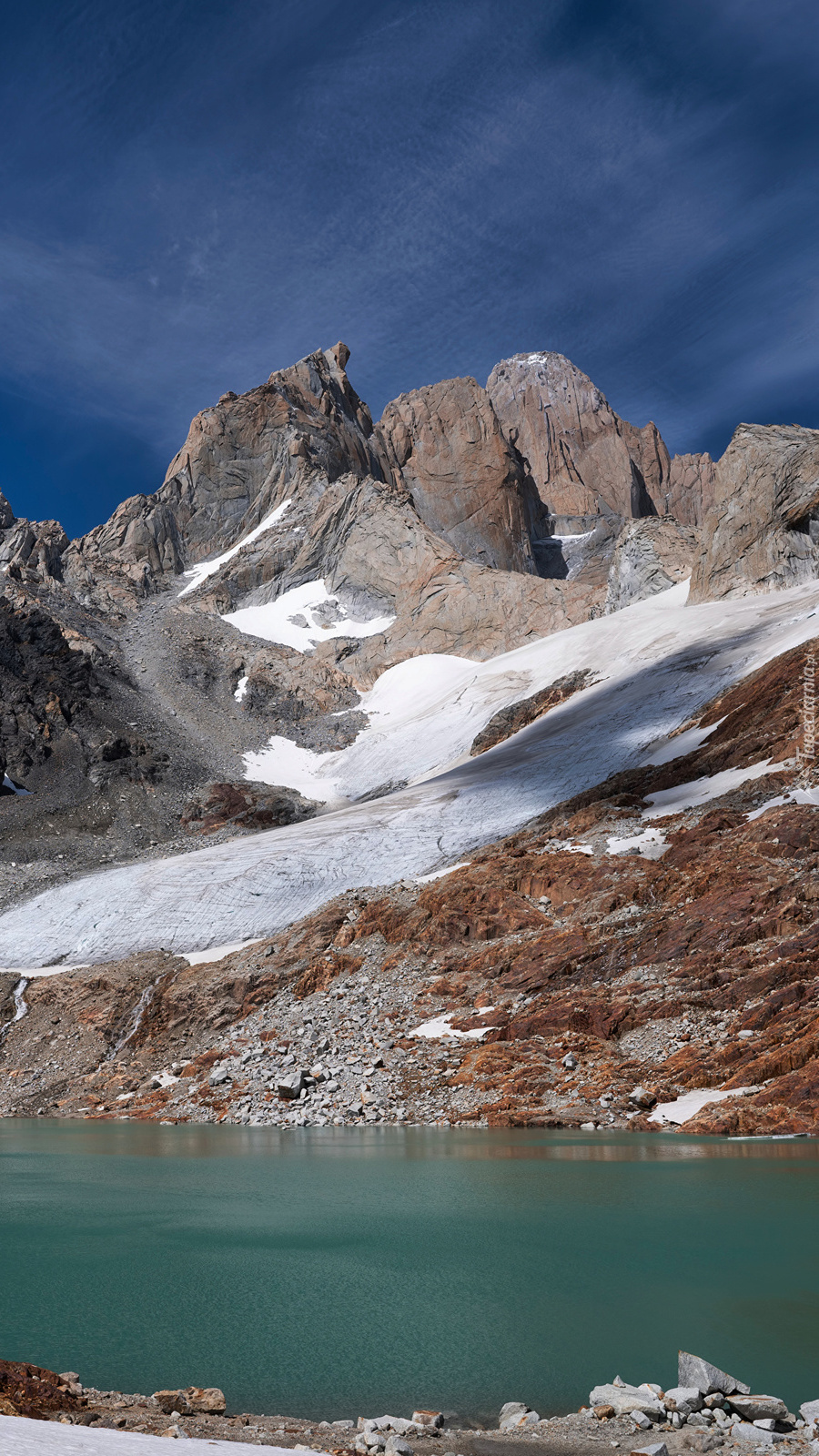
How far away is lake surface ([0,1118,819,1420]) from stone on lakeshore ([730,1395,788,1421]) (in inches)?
26.4

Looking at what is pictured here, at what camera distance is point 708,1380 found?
7.20 meters

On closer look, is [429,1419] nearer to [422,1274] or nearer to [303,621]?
[422,1274]

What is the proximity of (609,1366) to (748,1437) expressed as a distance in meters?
1.78

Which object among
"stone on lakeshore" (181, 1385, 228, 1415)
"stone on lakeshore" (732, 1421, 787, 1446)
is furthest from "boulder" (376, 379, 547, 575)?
"stone on lakeshore" (732, 1421, 787, 1446)

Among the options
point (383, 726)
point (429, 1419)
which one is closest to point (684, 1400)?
point (429, 1419)

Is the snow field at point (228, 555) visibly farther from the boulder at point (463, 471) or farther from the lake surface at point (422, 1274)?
the lake surface at point (422, 1274)

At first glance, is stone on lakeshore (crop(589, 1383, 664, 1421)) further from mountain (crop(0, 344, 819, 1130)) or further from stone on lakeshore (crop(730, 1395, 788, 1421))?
mountain (crop(0, 344, 819, 1130))

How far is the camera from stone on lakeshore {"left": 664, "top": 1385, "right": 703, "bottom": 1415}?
707 centimetres

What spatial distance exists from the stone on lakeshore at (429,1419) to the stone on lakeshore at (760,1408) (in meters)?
2.11

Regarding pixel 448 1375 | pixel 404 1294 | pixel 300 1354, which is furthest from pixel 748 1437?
pixel 404 1294

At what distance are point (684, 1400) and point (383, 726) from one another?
80.8 m

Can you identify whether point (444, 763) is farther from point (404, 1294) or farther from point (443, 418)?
point (443, 418)

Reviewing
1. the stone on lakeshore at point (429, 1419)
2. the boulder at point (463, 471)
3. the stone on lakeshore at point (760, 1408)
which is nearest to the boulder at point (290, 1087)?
the stone on lakeshore at point (429, 1419)

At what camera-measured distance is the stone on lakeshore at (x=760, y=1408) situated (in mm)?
6836
